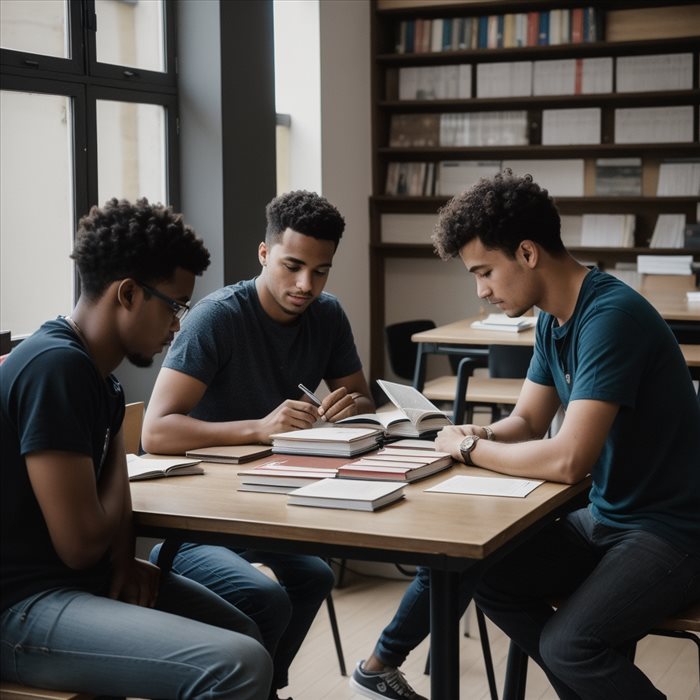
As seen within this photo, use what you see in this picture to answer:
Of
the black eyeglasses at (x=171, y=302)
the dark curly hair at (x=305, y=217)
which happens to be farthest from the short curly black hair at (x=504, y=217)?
the black eyeglasses at (x=171, y=302)

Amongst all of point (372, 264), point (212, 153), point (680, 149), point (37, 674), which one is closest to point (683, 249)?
point (680, 149)

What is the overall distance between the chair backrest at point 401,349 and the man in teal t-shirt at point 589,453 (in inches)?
129

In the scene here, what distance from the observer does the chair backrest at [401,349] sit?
5508mm

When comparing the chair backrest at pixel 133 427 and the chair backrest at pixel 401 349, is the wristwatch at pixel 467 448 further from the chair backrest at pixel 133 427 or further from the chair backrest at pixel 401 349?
the chair backrest at pixel 401 349

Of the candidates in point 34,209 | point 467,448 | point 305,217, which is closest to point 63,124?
point 34,209

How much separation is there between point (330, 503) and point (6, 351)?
Answer: 3.38 feet

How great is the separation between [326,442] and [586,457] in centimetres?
54

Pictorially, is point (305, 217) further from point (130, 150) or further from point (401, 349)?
point (401, 349)

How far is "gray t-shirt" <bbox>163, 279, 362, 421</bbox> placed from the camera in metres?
2.45

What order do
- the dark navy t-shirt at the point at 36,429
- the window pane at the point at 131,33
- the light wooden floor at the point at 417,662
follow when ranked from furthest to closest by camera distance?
the window pane at the point at 131,33, the light wooden floor at the point at 417,662, the dark navy t-shirt at the point at 36,429

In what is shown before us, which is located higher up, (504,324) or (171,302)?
(171,302)

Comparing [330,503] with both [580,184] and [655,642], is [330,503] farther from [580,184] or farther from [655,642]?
[580,184]

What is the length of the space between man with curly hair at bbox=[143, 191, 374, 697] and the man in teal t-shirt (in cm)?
42

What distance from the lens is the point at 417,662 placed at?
310 cm
